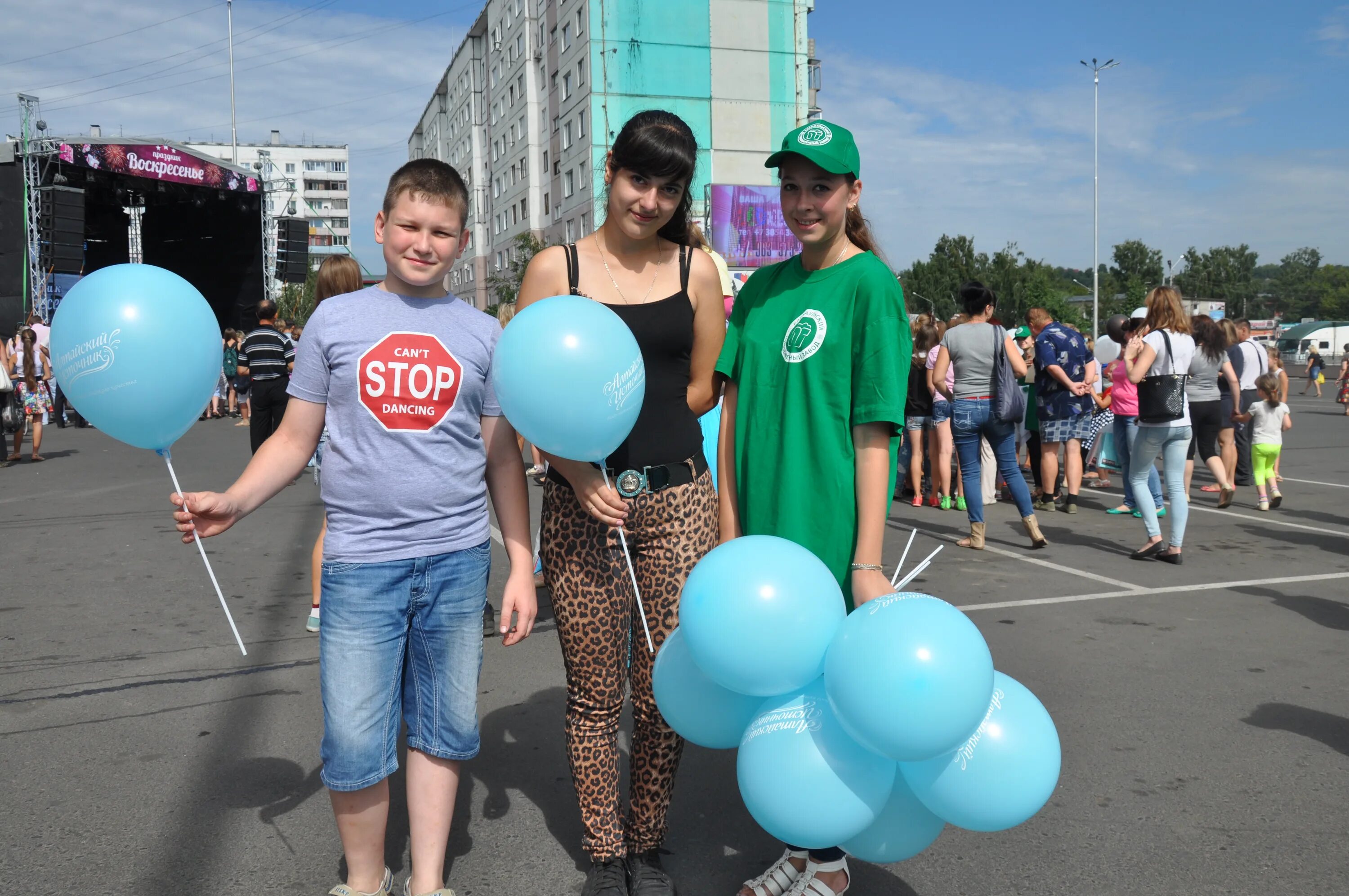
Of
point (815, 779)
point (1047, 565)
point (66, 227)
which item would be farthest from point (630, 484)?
point (66, 227)

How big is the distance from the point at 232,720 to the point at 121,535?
4977mm

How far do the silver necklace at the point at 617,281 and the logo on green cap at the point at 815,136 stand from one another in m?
0.49

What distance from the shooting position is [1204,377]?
28.8ft

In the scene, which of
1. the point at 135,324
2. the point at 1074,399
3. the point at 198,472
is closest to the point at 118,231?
the point at 198,472

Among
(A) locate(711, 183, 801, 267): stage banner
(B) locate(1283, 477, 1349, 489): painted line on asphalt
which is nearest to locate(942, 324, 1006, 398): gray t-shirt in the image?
(B) locate(1283, 477, 1349, 489): painted line on asphalt

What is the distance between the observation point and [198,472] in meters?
12.2

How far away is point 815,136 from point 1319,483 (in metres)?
10.8

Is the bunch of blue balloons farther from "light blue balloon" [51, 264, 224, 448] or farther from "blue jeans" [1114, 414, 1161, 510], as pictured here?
"blue jeans" [1114, 414, 1161, 510]

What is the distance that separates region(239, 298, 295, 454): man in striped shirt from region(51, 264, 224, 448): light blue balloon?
5356 millimetres

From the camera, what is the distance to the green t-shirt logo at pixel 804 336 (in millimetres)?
2311

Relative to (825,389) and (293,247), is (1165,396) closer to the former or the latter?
(825,389)

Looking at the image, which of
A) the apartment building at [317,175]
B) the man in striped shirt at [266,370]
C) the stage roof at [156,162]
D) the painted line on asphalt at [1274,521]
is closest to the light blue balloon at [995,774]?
the man in striped shirt at [266,370]

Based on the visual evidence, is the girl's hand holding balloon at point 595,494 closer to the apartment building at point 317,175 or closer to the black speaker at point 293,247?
the black speaker at point 293,247

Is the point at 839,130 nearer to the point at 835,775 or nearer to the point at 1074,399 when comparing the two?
the point at 835,775
